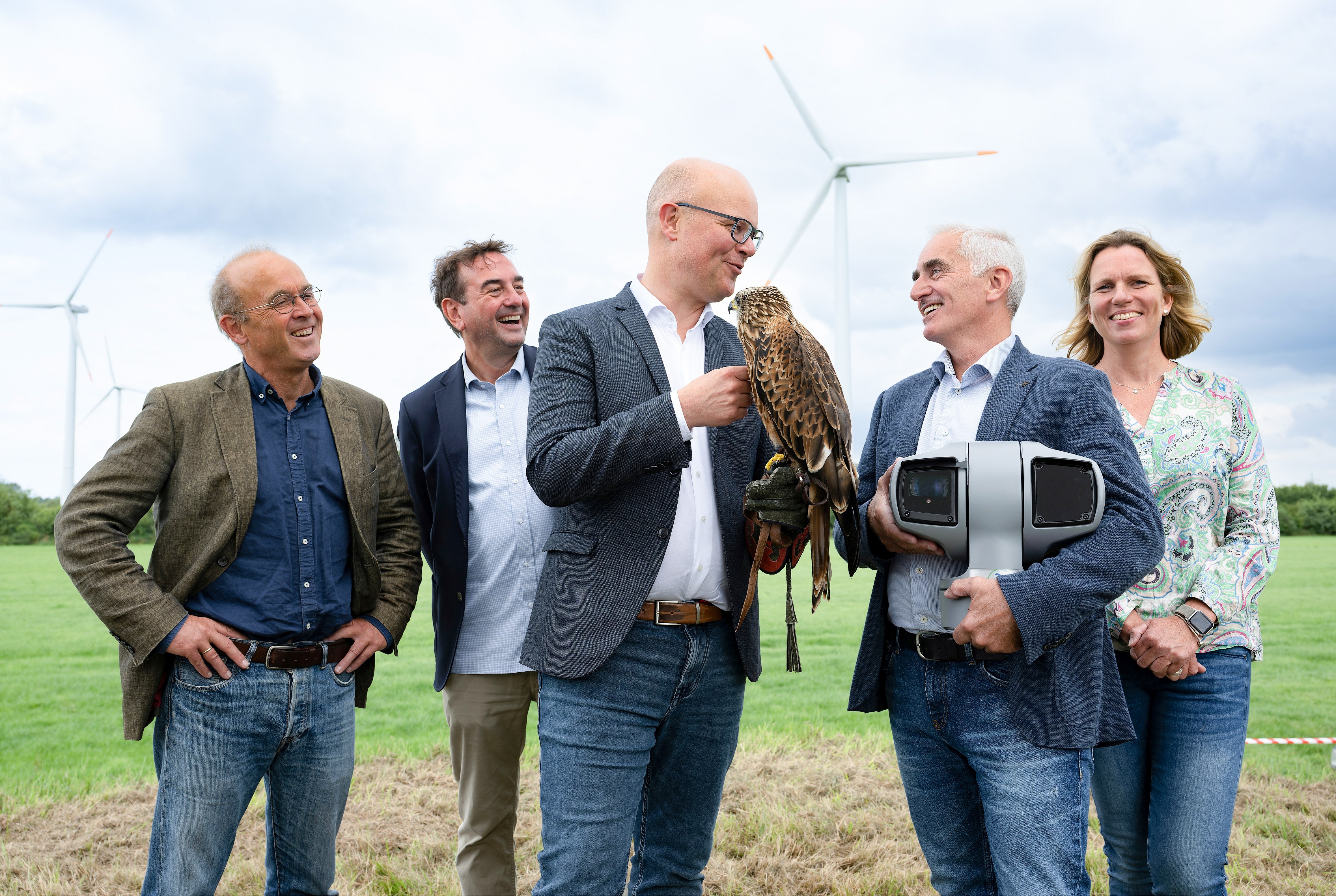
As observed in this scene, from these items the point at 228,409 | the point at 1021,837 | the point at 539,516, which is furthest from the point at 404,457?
the point at 1021,837

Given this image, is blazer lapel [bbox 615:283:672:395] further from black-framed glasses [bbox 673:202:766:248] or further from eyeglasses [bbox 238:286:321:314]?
eyeglasses [bbox 238:286:321:314]

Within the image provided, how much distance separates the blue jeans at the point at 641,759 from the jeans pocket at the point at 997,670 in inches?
32.3

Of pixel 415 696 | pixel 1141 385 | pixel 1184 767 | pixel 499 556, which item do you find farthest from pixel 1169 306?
pixel 415 696

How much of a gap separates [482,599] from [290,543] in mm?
1069

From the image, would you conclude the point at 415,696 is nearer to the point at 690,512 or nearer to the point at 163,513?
the point at 163,513

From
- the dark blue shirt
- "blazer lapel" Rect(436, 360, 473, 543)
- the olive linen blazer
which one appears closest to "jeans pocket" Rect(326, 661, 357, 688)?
the dark blue shirt

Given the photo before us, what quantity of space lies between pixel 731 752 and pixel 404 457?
7.56ft

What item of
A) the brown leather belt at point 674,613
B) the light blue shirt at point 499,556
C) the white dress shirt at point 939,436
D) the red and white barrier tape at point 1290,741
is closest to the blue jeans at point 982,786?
the white dress shirt at point 939,436

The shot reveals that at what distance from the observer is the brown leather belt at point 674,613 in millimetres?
2885

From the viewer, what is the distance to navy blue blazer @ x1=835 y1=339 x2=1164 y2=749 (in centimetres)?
253

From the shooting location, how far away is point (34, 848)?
18.1 feet

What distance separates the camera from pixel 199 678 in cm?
322

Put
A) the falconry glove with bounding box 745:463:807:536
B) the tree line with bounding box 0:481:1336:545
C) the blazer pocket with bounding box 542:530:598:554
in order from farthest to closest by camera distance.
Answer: the tree line with bounding box 0:481:1336:545 → the blazer pocket with bounding box 542:530:598:554 → the falconry glove with bounding box 745:463:807:536

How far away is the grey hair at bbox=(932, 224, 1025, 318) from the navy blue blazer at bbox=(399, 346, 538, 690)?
2084 mm
